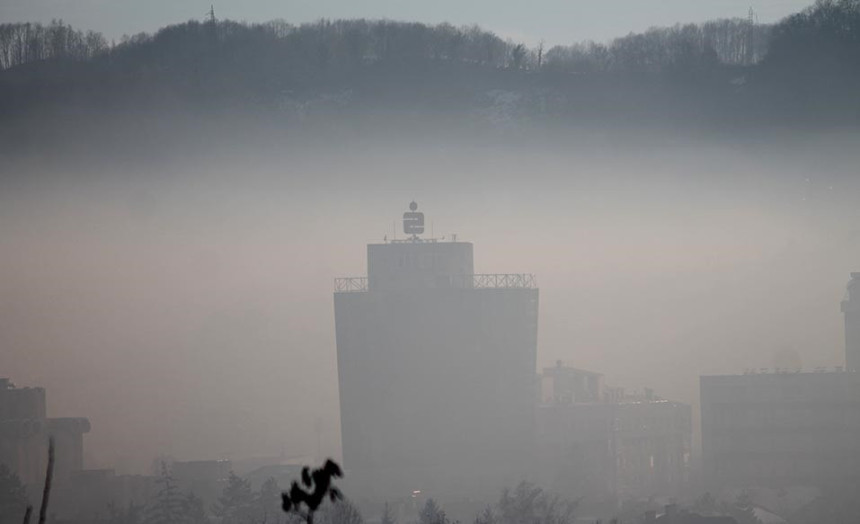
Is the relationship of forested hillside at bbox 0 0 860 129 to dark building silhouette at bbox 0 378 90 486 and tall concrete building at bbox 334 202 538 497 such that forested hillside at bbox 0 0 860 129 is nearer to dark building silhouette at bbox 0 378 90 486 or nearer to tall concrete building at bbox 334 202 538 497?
tall concrete building at bbox 334 202 538 497

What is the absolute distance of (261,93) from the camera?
118125 millimetres

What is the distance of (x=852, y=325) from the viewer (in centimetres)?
9231

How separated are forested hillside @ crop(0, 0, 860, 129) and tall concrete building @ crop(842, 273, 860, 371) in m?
26.6

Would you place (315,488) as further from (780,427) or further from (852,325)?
(852,325)

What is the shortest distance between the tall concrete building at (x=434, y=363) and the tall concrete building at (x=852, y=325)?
14.6 m

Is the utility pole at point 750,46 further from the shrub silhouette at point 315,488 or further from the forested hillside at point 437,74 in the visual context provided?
the shrub silhouette at point 315,488

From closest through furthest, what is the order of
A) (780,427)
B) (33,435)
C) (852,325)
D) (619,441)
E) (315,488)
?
(315,488)
(33,435)
(780,427)
(619,441)
(852,325)

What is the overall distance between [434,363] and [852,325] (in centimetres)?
1949

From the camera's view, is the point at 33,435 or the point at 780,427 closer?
the point at 33,435

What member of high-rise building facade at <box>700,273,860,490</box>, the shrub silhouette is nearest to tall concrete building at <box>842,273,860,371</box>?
high-rise building facade at <box>700,273,860,490</box>

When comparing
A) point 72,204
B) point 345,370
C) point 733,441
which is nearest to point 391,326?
point 345,370

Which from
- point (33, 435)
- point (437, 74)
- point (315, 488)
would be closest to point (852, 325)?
point (437, 74)

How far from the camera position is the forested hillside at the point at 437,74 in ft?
381

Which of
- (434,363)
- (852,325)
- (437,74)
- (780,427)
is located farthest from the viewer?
(437,74)
